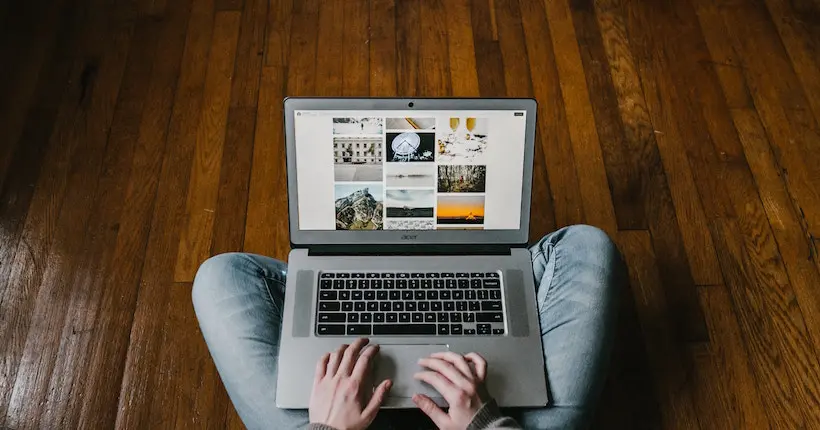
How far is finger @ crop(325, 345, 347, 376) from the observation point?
113 centimetres

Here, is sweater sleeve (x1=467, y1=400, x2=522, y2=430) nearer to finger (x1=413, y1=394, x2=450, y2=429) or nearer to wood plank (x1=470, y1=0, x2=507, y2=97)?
finger (x1=413, y1=394, x2=450, y2=429)

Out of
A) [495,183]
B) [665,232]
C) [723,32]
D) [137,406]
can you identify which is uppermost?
[495,183]

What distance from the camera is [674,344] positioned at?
5.21 ft

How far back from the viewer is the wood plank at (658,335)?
59.5 inches

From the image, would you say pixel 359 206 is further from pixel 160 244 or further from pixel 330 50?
pixel 330 50

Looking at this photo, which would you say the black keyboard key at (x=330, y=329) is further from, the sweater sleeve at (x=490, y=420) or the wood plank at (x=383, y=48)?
the wood plank at (x=383, y=48)

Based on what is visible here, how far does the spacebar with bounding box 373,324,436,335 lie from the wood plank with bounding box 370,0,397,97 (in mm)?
868

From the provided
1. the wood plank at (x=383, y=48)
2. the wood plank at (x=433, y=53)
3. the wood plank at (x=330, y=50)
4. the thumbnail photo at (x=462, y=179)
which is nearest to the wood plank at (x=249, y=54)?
the wood plank at (x=330, y=50)

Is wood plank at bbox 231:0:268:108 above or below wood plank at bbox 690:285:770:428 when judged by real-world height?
above

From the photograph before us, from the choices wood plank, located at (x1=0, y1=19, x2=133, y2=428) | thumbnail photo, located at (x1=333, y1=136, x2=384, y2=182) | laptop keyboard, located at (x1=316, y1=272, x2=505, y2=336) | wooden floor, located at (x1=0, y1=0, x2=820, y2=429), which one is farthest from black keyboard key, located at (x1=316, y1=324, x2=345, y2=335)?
wood plank, located at (x1=0, y1=19, x2=133, y2=428)

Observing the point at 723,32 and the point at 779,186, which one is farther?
the point at 723,32

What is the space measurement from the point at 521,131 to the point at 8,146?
1.26 m

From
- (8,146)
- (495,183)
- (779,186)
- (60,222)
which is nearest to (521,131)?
(495,183)

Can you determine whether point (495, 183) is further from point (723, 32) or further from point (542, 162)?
point (723, 32)
